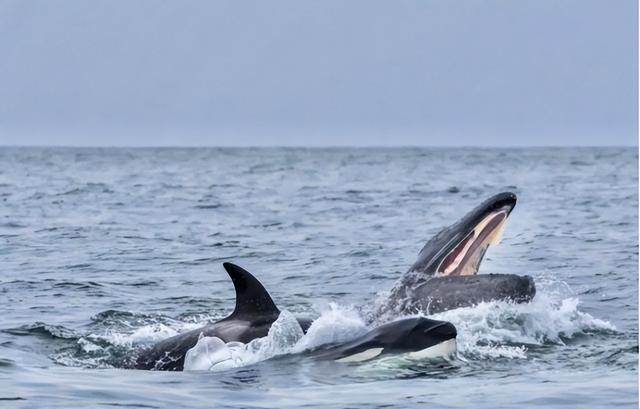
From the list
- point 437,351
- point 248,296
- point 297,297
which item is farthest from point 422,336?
point 297,297

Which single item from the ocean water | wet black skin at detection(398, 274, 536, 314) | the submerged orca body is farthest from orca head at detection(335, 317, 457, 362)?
wet black skin at detection(398, 274, 536, 314)

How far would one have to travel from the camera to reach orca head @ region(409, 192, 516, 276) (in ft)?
47.6

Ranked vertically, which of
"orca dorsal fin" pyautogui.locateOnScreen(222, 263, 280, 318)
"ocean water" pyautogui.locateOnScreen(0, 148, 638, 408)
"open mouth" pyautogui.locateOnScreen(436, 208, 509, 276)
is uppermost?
"open mouth" pyautogui.locateOnScreen(436, 208, 509, 276)

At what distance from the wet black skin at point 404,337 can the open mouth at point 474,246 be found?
182 cm

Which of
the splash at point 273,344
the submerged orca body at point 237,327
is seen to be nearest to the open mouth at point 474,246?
the splash at point 273,344

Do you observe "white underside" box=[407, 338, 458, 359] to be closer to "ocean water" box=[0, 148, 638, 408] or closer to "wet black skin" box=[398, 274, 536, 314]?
"ocean water" box=[0, 148, 638, 408]

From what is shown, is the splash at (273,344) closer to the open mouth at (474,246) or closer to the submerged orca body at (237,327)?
the submerged orca body at (237,327)

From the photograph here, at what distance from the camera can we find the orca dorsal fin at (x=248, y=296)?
1393 cm

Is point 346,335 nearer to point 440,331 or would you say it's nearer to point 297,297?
point 440,331

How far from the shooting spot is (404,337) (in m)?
12.9

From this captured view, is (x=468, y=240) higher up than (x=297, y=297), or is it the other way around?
(x=468, y=240)

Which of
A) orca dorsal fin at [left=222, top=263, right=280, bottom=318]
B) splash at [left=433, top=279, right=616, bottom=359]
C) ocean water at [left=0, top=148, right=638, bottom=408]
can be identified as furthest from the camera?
splash at [left=433, top=279, right=616, bottom=359]

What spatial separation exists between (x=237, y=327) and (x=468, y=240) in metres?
2.64

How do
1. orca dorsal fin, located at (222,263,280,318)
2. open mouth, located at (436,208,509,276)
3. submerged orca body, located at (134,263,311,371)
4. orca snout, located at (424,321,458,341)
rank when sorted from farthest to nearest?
open mouth, located at (436,208,509,276) < orca dorsal fin, located at (222,263,280,318) < submerged orca body, located at (134,263,311,371) < orca snout, located at (424,321,458,341)
